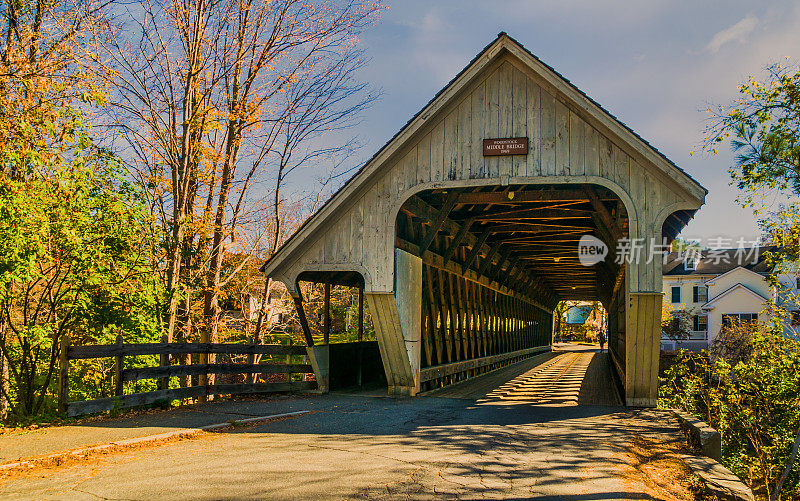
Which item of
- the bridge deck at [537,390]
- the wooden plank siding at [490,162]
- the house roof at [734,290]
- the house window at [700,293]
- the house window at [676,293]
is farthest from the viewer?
the house window at [676,293]

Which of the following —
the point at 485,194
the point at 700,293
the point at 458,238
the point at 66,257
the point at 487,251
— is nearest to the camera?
the point at 66,257

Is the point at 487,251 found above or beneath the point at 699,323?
above

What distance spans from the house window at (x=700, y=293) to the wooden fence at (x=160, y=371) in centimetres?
4006

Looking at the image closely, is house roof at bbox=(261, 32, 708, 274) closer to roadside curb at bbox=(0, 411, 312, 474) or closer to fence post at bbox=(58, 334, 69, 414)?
roadside curb at bbox=(0, 411, 312, 474)

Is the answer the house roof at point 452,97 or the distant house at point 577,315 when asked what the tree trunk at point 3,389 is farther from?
the distant house at point 577,315

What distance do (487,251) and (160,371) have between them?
1005 centimetres

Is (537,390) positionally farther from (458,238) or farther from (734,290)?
(734,290)

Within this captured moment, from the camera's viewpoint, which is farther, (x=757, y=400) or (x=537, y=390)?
(x=537, y=390)

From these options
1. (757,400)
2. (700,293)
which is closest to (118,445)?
(757,400)

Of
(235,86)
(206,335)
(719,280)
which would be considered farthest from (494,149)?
(719,280)

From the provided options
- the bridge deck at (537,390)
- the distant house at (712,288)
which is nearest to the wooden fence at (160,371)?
the bridge deck at (537,390)

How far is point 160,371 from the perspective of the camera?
825cm

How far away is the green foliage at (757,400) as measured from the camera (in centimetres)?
1002

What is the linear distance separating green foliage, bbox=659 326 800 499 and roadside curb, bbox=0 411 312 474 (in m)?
6.63
